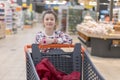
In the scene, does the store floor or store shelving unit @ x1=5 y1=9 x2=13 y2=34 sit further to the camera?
store shelving unit @ x1=5 y1=9 x2=13 y2=34

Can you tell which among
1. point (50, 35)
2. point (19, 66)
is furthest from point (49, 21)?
point (19, 66)

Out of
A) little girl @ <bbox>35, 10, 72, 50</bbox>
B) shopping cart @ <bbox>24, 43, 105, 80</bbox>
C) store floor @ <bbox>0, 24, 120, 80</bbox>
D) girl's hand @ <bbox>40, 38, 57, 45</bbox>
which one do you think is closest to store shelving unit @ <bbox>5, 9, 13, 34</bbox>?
store floor @ <bbox>0, 24, 120, 80</bbox>

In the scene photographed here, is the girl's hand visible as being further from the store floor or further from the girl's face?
the store floor

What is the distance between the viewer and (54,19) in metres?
3.30

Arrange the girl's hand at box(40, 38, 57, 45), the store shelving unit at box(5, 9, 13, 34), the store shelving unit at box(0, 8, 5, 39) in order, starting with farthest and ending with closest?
the store shelving unit at box(5, 9, 13, 34), the store shelving unit at box(0, 8, 5, 39), the girl's hand at box(40, 38, 57, 45)

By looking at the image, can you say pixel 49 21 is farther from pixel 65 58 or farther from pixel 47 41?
pixel 65 58

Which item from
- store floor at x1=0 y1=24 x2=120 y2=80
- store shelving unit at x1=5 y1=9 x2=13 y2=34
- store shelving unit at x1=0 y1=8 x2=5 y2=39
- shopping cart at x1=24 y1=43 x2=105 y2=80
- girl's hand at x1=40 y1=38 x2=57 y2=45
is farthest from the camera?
store shelving unit at x1=5 y1=9 x2=13 y2=34

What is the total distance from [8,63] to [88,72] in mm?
5278

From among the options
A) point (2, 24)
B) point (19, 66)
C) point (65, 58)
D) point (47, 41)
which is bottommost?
point (19, 66)

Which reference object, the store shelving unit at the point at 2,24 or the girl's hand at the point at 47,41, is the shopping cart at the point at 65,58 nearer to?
the girl's hand at the point at 47,41

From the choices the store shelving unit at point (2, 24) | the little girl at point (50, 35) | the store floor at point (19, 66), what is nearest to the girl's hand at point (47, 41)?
the little girl at point (50, 35)

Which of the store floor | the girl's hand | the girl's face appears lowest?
the store floor

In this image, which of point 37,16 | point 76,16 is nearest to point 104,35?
point 76,16

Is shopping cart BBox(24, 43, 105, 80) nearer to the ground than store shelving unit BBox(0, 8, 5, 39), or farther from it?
farther from it
